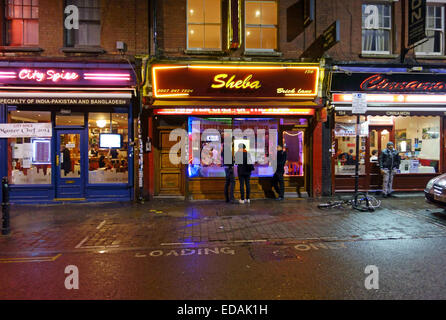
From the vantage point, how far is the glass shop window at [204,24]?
11453 millimetres

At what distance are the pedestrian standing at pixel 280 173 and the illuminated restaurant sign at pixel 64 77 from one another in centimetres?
556

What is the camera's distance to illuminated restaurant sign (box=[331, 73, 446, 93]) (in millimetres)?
11578

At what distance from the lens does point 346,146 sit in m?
12.2

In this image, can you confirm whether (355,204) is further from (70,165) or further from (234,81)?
(70,165)

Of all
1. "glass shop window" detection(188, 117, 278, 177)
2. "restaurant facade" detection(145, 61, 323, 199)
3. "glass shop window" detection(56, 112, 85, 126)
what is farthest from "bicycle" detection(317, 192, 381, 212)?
"glass shop window" detection(56, 112, 85, 126)

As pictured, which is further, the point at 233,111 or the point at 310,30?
the point at 310,30

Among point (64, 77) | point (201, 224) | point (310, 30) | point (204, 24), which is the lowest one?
point (201, 224)

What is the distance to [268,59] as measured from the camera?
37.2 ft

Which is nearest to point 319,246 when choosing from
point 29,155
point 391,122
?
point 391,122

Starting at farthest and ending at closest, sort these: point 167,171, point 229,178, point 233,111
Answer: point 167,171 → point 233,111 → point 229,178

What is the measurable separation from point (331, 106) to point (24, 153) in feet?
34.9

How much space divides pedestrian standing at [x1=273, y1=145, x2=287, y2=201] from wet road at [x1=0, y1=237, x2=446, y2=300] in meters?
4.83

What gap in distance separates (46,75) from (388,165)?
11.9m
